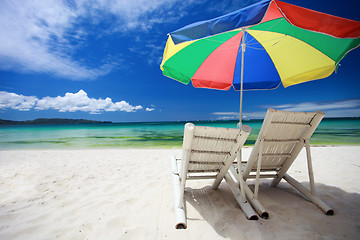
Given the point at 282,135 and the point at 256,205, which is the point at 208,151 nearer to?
the point at 256,205

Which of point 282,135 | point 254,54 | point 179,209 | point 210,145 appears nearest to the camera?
point 179,209

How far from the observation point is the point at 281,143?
85.4 inches

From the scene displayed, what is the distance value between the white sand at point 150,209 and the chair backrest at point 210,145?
593mm

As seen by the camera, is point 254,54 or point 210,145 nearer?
point 210,145

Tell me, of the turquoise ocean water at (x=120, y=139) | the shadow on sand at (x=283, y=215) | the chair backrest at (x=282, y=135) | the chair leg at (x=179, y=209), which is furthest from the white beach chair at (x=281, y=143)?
the turquoise ocean water at (x=120, y=139)

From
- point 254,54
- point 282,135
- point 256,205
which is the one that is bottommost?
point 256,205

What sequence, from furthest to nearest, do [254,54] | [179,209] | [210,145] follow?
[254,54], [210,145], [179,209]

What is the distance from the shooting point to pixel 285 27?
2424 mm

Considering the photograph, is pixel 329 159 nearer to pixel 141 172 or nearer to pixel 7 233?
pixel 141 172

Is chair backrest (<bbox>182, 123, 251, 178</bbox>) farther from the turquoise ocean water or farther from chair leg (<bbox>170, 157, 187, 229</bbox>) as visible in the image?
the turquoise ocean water

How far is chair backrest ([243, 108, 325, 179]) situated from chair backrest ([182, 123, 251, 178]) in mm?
308

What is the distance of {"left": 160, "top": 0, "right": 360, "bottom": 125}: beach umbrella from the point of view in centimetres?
219

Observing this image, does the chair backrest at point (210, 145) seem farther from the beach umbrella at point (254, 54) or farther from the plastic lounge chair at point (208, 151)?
the beach umbrella at point (254, 54)

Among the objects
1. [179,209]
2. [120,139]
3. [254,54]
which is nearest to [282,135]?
[179,209]
